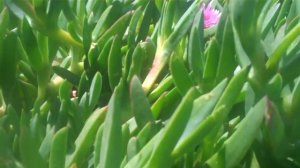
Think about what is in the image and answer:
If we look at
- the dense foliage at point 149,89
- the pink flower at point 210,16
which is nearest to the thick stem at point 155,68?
the dense foliage at point 149,89

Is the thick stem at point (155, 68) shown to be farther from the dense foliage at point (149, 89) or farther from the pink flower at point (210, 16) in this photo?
the pink flower at point (210, 16)

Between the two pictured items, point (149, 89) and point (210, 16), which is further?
point (210, 16)

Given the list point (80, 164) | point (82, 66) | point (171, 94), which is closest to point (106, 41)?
point (82, 66)

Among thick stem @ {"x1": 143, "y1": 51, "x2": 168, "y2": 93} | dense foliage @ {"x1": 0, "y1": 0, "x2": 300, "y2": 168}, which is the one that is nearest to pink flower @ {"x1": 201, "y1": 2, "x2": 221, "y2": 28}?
dense foliage @ {"x1": 0, "y1": 0, "x2": 300, "y2": 168}

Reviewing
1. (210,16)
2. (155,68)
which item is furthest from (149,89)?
(210,16)

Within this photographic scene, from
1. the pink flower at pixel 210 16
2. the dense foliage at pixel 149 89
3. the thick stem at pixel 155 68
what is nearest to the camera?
the dense foliage at pixel 149 89

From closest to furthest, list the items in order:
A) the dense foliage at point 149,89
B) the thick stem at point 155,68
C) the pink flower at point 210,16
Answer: the dense foliage at point 149,89
the thick stem at point 155,68
the pink flower at point 210,16

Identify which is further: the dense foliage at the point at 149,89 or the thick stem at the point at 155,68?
the thick stem at the point at 155,68

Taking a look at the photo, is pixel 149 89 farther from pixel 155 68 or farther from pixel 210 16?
pixel 210 16
